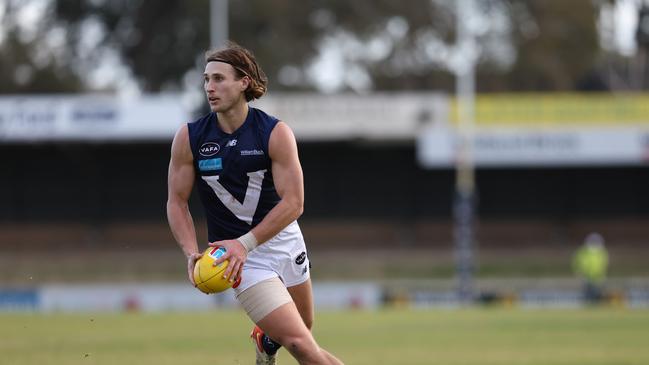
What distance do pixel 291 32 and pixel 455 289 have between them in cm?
2230

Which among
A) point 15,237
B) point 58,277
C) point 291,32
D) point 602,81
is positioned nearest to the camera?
point 58,277

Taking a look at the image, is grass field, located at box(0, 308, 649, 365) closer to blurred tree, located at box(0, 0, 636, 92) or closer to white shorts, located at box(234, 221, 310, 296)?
white shorts, located at box(234, 221, 310, 296)

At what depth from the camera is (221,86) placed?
8.70 m

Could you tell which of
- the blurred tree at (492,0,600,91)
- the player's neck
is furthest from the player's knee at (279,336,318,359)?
the blurred tree at (492,0,600,91)

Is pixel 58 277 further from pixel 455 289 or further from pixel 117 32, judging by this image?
pixel 117 32

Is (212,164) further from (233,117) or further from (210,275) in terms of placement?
(210,275)

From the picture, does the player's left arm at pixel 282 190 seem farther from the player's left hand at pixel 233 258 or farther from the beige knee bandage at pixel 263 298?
the beige knee bandage at pixel 263 298

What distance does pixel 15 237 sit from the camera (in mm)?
Answer: 48812

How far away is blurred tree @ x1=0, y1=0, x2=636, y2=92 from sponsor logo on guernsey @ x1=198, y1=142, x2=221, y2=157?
4794cm

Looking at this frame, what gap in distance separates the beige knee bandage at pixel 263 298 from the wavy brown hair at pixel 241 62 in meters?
1.27

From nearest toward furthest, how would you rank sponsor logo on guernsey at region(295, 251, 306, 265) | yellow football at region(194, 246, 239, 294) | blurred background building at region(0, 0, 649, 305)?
yellow football at region(194, 246, 239, 294), sponsor logo on guernsey at region(295, 251, 306, 265), blurred background building at region(0, 0, 649, 305)

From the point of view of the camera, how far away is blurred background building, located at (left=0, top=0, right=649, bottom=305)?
45688mm

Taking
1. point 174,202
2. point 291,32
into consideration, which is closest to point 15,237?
point 291,32

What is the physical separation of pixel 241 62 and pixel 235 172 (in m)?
0.73
